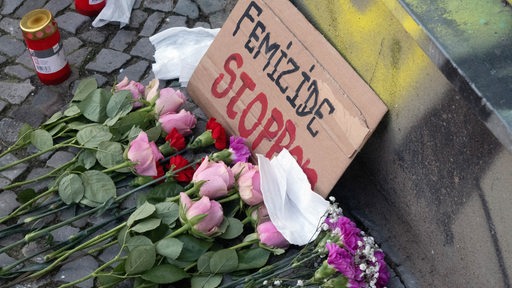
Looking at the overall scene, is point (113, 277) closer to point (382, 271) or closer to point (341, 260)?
point (341, 260)

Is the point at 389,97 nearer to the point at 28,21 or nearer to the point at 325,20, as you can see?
the point at 325,20

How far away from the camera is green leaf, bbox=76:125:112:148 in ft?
9.69

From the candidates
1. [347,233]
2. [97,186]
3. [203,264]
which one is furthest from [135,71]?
[347,233]

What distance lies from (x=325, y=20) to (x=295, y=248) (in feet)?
2.65

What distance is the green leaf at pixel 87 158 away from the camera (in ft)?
9.62

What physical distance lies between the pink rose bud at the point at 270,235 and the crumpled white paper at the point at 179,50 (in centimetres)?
90

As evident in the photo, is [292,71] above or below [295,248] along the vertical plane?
above

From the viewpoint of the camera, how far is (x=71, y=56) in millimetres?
3557

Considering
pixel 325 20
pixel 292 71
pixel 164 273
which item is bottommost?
pixel 164 273

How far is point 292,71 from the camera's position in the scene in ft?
9.33

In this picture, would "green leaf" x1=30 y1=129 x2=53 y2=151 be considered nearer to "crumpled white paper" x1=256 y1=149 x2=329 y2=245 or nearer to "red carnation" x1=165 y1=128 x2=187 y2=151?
"red carnation" x1=165 y1=128 x2=187 y2=151

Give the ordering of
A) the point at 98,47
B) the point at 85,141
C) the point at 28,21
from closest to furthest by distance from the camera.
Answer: the point at 85,141, the point at 28,21, the point at 98,47

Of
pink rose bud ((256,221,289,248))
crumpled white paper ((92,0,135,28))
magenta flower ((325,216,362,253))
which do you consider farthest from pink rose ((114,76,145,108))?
magenta flower ((325,216,362,253))

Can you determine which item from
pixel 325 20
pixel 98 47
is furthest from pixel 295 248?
pixel 98 47
